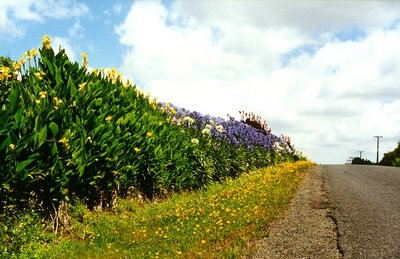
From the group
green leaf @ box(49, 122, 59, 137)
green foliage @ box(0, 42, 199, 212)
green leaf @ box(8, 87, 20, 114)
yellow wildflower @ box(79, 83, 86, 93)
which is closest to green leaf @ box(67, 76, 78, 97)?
green foliage @ box(0, 42, 199, 212)

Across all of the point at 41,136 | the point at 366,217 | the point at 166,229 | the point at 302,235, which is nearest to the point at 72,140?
the point at 41,136

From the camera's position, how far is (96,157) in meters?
9.73

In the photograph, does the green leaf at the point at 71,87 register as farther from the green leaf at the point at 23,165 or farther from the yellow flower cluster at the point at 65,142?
the green leaf at the point at 23,165

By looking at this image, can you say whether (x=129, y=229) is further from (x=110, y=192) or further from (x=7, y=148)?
(x=7, y=148)

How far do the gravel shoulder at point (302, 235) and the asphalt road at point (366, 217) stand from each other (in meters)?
0.18

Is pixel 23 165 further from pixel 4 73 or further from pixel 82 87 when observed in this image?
pixel 82 87

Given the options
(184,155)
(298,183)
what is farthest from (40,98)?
(298,183)

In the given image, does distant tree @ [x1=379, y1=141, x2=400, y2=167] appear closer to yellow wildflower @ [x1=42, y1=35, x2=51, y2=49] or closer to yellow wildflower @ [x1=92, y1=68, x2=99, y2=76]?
yellow wildflower @ [x1=92, y1=68, x2=99, y2=76]

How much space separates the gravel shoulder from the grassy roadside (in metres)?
0.27

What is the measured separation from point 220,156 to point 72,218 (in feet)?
29.0

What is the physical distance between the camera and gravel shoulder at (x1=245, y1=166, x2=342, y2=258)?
7.07 meters

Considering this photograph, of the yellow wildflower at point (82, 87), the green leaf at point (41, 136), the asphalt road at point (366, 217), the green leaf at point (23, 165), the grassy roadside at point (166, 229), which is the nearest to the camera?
the asphalt road at point (366, 217)

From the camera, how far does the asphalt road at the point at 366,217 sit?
7.19 m

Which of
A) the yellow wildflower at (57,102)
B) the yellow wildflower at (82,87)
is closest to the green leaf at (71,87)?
the yellow wildflower at (82,87)
